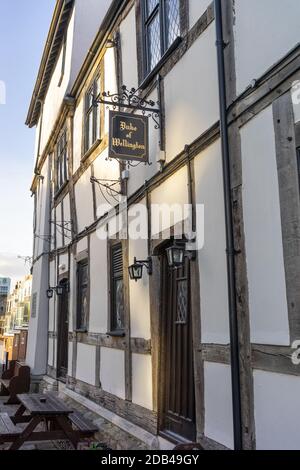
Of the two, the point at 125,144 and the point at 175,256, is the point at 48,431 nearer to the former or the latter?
the point at 175,256

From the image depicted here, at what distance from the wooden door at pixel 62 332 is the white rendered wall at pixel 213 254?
7.13 meters

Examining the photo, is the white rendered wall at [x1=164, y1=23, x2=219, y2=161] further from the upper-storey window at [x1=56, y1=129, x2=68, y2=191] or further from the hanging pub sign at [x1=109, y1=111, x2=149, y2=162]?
the upper-storey window at [x1=56, y1=129, x2=68, y2=191]

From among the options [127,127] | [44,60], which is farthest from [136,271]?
[44,60]

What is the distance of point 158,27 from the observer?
21.1ft

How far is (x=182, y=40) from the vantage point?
5566 millimetres

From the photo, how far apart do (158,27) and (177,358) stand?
424cm

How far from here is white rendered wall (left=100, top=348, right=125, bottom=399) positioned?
698 cm

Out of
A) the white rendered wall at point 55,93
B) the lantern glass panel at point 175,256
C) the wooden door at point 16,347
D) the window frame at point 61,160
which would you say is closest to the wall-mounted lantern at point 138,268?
the lantern glass panel at point 175,256

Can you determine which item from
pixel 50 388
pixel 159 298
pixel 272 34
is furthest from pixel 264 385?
pixel 50 388

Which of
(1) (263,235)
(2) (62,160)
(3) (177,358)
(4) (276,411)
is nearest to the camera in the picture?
(4) (276,411)

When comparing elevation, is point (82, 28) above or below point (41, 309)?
above

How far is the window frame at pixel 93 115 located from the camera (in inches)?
344

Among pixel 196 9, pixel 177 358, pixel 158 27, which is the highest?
pixel 158 27
